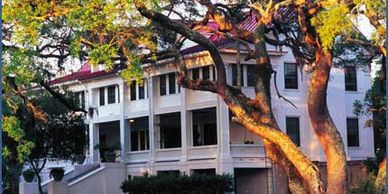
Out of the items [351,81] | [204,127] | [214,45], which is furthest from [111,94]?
[214,45]

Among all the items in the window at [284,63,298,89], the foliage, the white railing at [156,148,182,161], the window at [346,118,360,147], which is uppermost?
the window at [284,63,298,89]

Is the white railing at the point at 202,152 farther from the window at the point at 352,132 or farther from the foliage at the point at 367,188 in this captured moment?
the foliage at the point at 367,188

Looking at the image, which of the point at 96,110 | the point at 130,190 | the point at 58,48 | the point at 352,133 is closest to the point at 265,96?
the point at 58,48

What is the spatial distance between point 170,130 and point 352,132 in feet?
37.6

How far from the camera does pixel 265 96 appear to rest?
74.7 ft

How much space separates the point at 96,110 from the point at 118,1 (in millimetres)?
29365

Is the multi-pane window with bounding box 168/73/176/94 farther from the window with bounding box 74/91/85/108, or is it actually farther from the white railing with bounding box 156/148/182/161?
the window with bounding box 74/91/85/108

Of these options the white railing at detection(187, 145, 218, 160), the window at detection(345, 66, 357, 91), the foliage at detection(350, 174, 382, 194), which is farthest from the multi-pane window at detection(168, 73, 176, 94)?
the foliage at detection(350, 174, 382, 194)

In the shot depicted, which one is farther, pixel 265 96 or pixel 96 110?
pixel 96 110

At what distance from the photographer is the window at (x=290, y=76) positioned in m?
40.6

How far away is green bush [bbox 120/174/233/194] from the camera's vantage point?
33.5 meters

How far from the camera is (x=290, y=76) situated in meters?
→ 40.8

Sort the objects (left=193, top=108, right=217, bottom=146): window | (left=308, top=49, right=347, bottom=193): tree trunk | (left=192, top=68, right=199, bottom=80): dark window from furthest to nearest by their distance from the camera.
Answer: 1. (left=193, top=108, right=217, bottom=146): window
2. (left=192, top=68, right=199, bottom=80): dark window
3. (left=308, top=49, right=347, bottom=193): tree trunk

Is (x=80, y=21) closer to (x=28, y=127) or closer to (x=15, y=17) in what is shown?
(x=15, y=17)
